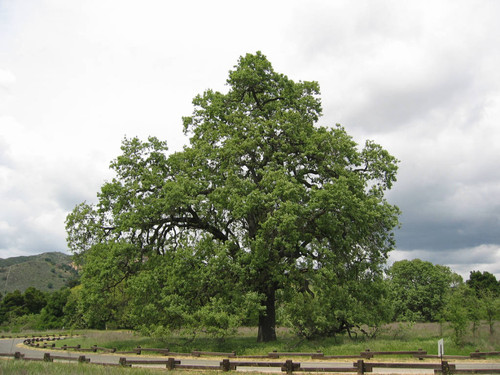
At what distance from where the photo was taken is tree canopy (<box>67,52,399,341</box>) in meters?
22.0

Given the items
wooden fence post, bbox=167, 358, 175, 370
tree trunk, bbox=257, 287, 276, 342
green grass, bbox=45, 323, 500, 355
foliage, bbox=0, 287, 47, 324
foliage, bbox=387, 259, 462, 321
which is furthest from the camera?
foliage, bbox=0, 287, 47, 324

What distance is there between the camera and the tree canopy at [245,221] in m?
22.0

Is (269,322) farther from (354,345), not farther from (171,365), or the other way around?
(171,365)

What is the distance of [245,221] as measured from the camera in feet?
87.0

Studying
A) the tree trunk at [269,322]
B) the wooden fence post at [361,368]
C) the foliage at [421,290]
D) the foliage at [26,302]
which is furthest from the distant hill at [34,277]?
the wooden fence post at [361,368]

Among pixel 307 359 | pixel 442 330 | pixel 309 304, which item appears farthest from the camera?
pixel 442 330

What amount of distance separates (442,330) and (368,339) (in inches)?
294

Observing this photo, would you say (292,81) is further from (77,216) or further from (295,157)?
(77,216)

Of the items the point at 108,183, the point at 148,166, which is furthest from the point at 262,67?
the point at 108,183

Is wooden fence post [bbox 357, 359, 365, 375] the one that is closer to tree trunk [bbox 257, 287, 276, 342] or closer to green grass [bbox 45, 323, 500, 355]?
green grass [bbox 45, 323, 500, 355]

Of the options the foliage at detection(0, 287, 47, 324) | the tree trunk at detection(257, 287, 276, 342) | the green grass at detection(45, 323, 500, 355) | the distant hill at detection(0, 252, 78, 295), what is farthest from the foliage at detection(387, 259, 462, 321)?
the distant hill at detection(0, 252, 78, 295)

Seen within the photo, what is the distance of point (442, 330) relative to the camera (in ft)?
93.9

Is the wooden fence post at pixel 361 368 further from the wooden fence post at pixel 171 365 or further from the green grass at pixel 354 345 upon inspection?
the wooden fence post at pixel 171 365

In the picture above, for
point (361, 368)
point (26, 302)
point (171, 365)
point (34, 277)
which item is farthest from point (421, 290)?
point (34, 277)
